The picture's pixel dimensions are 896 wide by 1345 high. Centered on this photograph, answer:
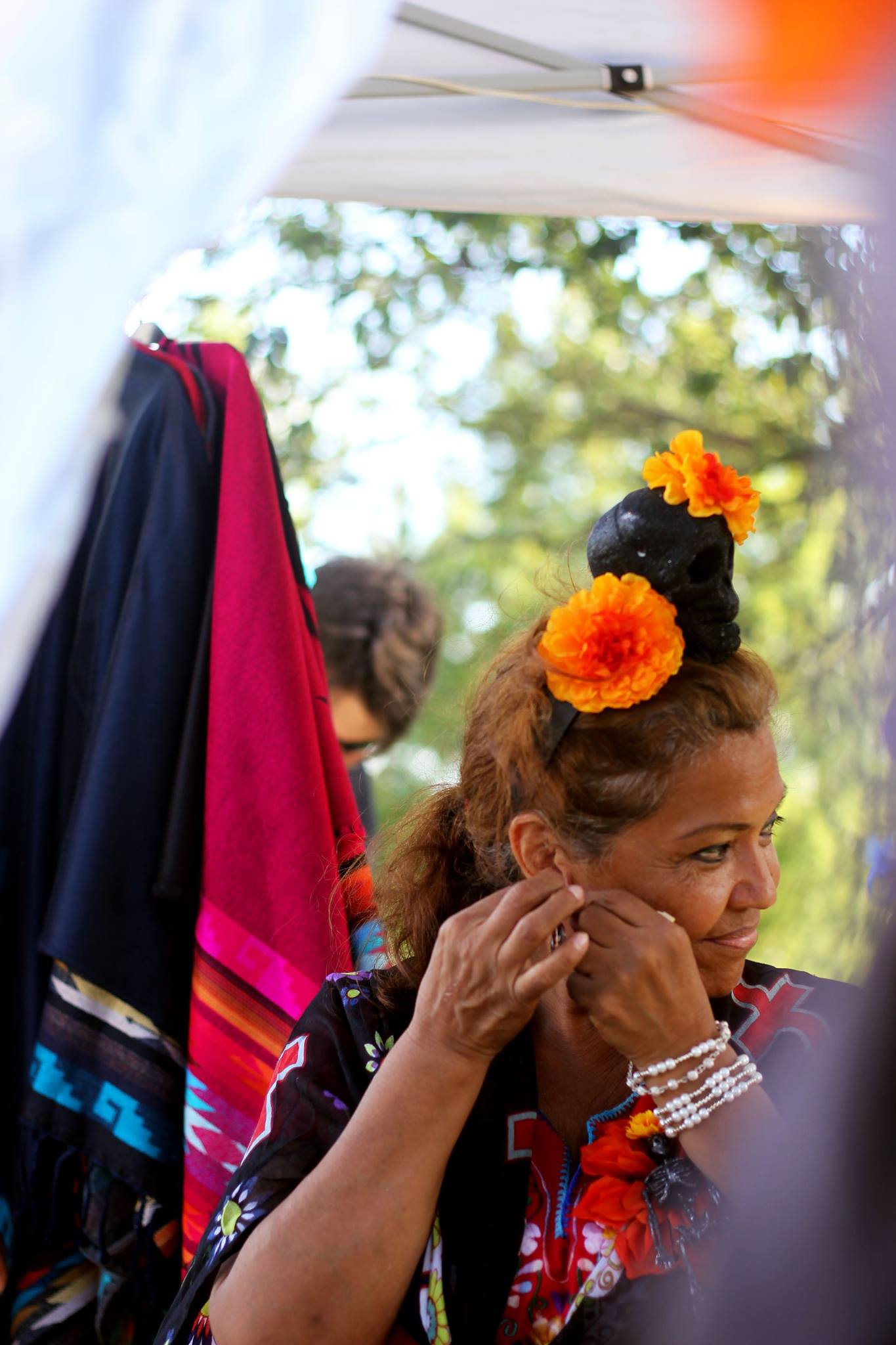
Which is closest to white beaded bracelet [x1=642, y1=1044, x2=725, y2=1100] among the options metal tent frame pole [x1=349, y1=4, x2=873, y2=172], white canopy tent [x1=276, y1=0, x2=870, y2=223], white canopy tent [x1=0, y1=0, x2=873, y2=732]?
white canopy tent [x1=0, y1=0, x2=873, y2=732]

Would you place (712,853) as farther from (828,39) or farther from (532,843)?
(828,39)

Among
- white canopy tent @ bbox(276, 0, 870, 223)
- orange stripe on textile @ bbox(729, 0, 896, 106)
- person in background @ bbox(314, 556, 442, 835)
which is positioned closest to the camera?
orange stripe on textile @ bbox(729, 0, 896, 106)

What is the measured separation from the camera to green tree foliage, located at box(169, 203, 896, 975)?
582cm

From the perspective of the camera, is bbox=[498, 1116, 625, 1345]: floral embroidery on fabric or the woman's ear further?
the woman's ear

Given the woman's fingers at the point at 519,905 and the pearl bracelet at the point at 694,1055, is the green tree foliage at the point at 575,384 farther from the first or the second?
the pearl bracelet at the point at 694,1055

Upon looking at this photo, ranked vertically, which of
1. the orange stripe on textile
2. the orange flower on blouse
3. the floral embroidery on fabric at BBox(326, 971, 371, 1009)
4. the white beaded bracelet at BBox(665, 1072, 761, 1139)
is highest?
the orange stripe on textile

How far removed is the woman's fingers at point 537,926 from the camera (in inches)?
61.9

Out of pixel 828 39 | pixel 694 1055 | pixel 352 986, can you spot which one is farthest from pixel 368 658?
pixel 828 39

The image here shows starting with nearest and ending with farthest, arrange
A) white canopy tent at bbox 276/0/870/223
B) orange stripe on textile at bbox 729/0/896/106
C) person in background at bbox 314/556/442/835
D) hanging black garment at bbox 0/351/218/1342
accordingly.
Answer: orange stripe on textile at bbox 729/0/896/106 → hanging black garment at bbox 0/351/218/1342 → white canopy tent at bbox 276/0/870/223 → person in background at bbox 314/556/442/835

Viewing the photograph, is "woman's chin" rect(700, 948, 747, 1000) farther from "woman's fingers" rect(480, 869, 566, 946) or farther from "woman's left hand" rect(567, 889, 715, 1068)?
"woman's fingers" rect(480, 869, 566, 946)

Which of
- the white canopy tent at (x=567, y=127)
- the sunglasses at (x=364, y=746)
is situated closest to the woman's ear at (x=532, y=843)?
the white canopy tent at (x=567, y=127)

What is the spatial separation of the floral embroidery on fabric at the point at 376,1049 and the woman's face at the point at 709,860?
0.37 metres

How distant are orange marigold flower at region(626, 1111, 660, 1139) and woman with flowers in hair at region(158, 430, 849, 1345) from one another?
0.01 m

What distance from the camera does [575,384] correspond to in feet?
27.6
